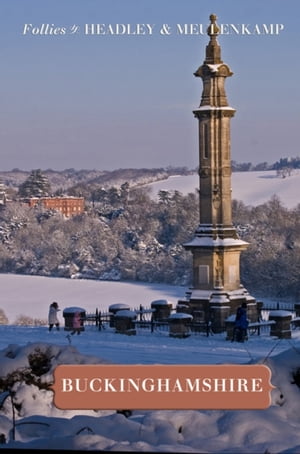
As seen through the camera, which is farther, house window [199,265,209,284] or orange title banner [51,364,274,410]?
house window [199,265,209,284]

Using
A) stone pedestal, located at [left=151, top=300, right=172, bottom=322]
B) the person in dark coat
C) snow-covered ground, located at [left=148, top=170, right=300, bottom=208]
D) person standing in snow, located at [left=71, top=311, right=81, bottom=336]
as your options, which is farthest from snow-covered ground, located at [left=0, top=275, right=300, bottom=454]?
snow-covered ground, located at [left=148, top=170, right=300, bottom=208]

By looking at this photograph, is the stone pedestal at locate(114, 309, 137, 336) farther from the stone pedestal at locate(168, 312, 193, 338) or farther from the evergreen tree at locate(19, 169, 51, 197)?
the evergreen tree at locate(19, 169, 51, 197)

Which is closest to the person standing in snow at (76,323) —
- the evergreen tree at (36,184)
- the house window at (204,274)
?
the house window at (204,274)

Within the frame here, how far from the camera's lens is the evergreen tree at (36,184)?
94.5 ft

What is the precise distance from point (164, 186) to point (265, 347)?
30.1 meters

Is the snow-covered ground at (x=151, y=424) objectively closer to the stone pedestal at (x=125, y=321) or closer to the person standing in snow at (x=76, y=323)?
the person standing in snow at (x=76, y=323)

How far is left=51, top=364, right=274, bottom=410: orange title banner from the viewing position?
6.96 m

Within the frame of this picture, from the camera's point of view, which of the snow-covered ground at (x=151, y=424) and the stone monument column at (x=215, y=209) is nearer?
the snow-covered ground at (x=151, y=424)

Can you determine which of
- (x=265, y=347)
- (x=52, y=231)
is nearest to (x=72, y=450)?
(x=265, y=347)

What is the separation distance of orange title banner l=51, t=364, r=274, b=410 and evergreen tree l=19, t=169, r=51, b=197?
66.5 ft

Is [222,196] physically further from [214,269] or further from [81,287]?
[81,287]

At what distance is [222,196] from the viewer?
26125mm

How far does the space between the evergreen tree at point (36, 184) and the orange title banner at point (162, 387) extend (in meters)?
20.3

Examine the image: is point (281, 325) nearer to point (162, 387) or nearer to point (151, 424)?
point (151, 424)
